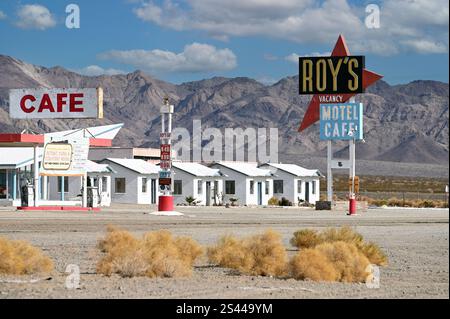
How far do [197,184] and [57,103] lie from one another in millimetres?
18653

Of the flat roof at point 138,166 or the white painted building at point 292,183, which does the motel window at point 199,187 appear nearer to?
the flat roof at point 138,166

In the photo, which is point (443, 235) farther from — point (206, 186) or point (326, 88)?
point (206, 186)

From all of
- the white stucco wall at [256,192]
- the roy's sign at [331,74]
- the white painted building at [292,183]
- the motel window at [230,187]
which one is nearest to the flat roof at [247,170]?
the white stucco wall at [256,192]

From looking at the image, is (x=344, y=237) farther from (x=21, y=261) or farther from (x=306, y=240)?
(x=21, y=261)

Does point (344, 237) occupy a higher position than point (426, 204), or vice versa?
point (344, 237)

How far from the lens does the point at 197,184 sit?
69625 mm

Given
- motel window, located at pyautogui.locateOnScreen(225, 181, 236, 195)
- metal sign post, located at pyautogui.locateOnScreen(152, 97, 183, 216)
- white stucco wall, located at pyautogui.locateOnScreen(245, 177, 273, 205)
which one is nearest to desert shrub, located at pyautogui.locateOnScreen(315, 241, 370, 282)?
metal sign post, located at pyautogui.locateOnScreen(152, 97, 183, 216)

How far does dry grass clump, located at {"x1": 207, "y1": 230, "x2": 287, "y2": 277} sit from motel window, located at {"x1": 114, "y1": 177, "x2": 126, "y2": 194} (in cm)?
4823

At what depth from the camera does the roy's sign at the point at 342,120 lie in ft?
192

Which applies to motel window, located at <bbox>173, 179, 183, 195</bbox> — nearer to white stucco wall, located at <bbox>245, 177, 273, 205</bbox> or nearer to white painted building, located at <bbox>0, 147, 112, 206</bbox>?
white stucco wall, located at <bbox>245, 177, 273, 205</bbox>

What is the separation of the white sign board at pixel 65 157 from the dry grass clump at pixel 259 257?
33.1m

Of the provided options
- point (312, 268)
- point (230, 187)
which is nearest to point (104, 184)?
point (230, 187)

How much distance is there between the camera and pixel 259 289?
14.9m

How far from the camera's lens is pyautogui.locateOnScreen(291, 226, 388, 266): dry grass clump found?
20312mm
